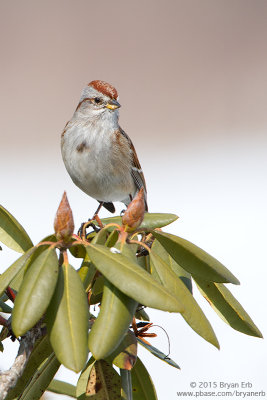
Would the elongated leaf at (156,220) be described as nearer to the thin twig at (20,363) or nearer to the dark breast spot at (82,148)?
the thin twig at (20,363)

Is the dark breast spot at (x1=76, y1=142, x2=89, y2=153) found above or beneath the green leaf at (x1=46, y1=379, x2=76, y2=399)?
above

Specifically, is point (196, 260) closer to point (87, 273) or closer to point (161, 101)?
point (87, 273)

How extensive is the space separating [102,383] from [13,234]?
0.29 meters

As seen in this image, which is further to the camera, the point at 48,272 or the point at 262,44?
the point at 262,44

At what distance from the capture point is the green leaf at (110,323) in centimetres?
76

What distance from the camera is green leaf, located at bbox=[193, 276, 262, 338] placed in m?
0.97

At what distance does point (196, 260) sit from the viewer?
905mm

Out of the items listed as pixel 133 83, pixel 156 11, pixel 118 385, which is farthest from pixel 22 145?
pixel 118 385

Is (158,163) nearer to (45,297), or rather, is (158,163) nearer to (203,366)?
(203,366)

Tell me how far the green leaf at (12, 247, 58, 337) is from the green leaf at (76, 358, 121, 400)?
220 millimetres

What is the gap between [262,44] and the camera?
9.75 feet

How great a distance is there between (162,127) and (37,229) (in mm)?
871

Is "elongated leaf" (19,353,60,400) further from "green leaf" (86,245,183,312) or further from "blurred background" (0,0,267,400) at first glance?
"blurred background" (0,0,267,400)

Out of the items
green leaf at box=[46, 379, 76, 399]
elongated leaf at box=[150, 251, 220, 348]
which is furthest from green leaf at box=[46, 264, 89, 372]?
green leaf at box=[46, 379, 76, 399]
